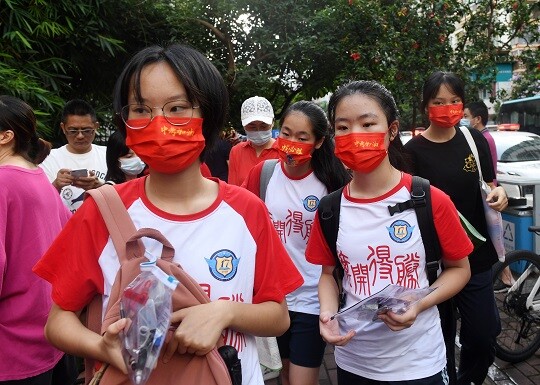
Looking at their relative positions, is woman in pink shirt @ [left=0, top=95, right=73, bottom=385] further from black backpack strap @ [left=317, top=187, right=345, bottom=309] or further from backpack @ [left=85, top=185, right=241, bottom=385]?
black backpack strap @ [left=317, top=187, right=345, bottom=309]

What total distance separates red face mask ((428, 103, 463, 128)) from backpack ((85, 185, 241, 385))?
2230 mm

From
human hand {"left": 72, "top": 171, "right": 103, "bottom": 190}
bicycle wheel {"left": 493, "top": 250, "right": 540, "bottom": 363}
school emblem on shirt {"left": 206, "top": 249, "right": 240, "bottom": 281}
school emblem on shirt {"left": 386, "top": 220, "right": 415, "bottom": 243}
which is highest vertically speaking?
school emblem on shirt {"left": 206, "top": 249, "right": 240, "bottom": 281}

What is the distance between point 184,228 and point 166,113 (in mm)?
315

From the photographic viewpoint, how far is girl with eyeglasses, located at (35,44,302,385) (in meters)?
1.35

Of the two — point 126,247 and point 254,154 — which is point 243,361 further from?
point 254,154

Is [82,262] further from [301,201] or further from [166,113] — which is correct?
[301,201]

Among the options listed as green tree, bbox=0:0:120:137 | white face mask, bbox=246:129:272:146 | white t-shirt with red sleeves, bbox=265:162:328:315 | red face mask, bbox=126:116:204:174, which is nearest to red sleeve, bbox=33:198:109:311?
red face mask, bbox=126:116:204:174

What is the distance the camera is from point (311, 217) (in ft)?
9.67

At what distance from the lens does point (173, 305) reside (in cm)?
125

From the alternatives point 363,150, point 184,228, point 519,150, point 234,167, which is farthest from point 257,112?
point 519,150

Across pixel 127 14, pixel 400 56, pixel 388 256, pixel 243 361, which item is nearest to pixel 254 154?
pixel 388 256

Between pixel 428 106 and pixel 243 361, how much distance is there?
225 cm

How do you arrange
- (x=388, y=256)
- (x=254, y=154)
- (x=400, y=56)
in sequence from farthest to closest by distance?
(x=400, y=56), (x=254, y=154), (x=388, y=256)

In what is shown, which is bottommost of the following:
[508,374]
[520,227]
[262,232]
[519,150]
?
[508,374]
